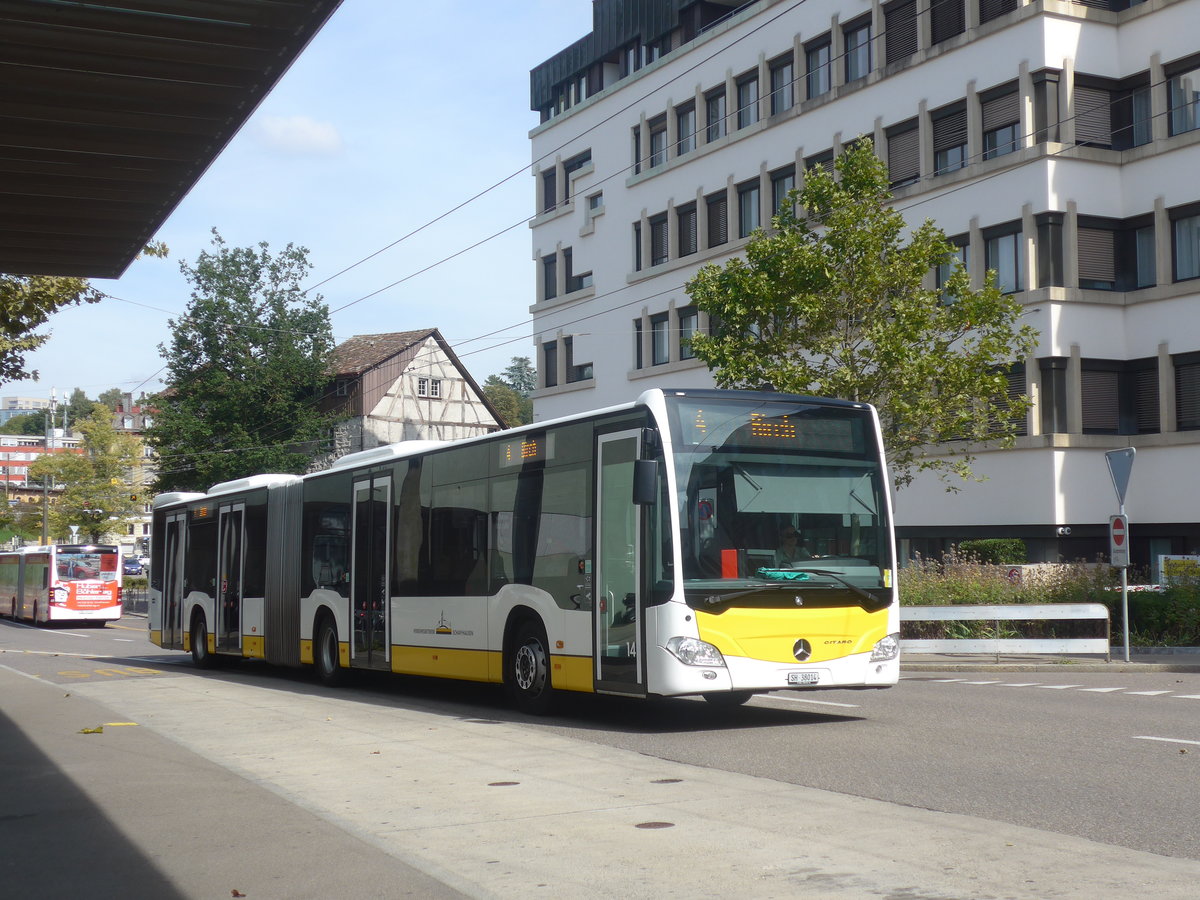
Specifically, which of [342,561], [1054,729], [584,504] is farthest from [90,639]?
[1054,729]

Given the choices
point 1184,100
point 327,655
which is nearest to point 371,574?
point 327,655

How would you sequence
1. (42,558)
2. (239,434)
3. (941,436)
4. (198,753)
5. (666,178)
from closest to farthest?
1. (198,753)
2. (941,436)
3. (666,178)
4. (42,558)
5. (239,434)

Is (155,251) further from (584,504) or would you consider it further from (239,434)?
(239,434)

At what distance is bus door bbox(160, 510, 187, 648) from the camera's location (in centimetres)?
2750

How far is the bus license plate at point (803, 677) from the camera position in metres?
13.3

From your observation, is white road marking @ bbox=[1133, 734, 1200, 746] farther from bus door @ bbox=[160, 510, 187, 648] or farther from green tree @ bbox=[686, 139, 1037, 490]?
bus door @ bbox=[160, 510, 187, 648]

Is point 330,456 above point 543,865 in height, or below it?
above

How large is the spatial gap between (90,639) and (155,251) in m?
20.2

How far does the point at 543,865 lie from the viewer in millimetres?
7152

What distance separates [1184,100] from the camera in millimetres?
33219

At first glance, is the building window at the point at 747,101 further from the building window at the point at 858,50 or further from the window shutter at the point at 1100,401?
the window shutter at the point at 1100,401

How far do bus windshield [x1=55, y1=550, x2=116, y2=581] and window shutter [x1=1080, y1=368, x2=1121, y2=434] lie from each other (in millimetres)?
33710

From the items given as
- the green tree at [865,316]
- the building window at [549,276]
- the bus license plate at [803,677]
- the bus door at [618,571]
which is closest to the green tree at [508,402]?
the building window at [549,276]

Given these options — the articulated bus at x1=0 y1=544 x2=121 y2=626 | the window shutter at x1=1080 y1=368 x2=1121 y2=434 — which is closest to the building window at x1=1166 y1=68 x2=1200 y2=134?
the window shutter at x1=1080 y1=368 x2=1121 y2=434
